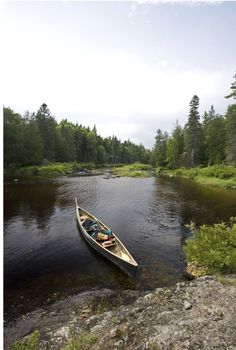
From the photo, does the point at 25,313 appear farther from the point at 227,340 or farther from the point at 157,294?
the point at 227,340

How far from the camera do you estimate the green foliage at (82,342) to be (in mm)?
6380

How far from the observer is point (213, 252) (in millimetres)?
11188

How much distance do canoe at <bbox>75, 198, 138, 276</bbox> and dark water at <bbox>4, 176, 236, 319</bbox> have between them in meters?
0.42

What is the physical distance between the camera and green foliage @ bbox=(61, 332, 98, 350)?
20.9ft

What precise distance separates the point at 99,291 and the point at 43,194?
24.0 meters

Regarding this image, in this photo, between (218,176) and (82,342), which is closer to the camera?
(82,342)

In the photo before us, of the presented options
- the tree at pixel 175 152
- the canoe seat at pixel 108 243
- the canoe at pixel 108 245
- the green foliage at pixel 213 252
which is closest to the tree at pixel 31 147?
the tree at pixel 175 152

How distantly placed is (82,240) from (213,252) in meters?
9.35

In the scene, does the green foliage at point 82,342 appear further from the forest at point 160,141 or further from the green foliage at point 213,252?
the forest at point 160,141

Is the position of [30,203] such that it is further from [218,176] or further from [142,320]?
[218,176]

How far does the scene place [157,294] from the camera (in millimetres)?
9516

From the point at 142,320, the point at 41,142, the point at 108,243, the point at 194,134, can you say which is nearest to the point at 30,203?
the point at 108,243

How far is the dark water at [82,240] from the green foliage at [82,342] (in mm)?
3831

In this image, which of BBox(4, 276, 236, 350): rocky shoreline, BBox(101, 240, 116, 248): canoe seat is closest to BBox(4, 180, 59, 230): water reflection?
BBox(101, 240, 116, 248): canoe seat
